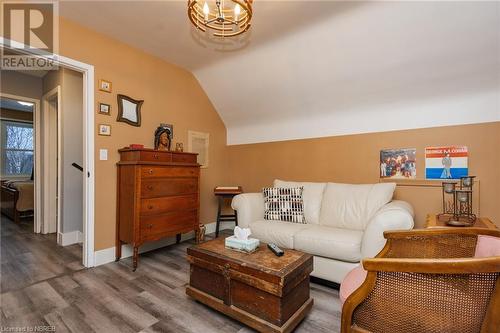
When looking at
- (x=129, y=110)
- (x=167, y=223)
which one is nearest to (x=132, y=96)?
(x=129, y=110)

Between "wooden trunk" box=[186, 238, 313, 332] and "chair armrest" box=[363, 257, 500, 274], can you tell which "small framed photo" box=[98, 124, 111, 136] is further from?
"chair armrest" box=[363, 257, 500, 274]

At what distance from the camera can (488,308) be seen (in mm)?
794

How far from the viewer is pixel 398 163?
2.80m

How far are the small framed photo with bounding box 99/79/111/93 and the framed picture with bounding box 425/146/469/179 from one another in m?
3.65

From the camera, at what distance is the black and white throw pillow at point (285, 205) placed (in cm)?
281

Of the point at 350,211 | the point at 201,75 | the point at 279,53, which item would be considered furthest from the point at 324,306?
the point at 201,75

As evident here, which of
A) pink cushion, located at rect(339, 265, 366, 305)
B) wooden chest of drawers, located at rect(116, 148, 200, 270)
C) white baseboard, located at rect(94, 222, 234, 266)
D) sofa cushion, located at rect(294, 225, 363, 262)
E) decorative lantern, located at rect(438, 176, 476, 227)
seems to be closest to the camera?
pink cushion, located at rect(339, 265, 366, 305)

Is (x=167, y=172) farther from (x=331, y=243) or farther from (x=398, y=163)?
(x=398, y=163)

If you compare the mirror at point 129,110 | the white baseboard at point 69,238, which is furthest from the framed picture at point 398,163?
the white baseboard at point 69,238

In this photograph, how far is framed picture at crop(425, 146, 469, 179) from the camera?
2.45 m

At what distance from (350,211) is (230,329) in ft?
5.46

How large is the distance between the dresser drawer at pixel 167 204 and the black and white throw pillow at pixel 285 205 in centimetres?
94

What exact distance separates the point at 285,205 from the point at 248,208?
0.45 metres

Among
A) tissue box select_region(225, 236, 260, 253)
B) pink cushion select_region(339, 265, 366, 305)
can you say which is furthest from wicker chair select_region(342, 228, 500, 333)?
tissue box select_region(225, 236, 260, 253)
